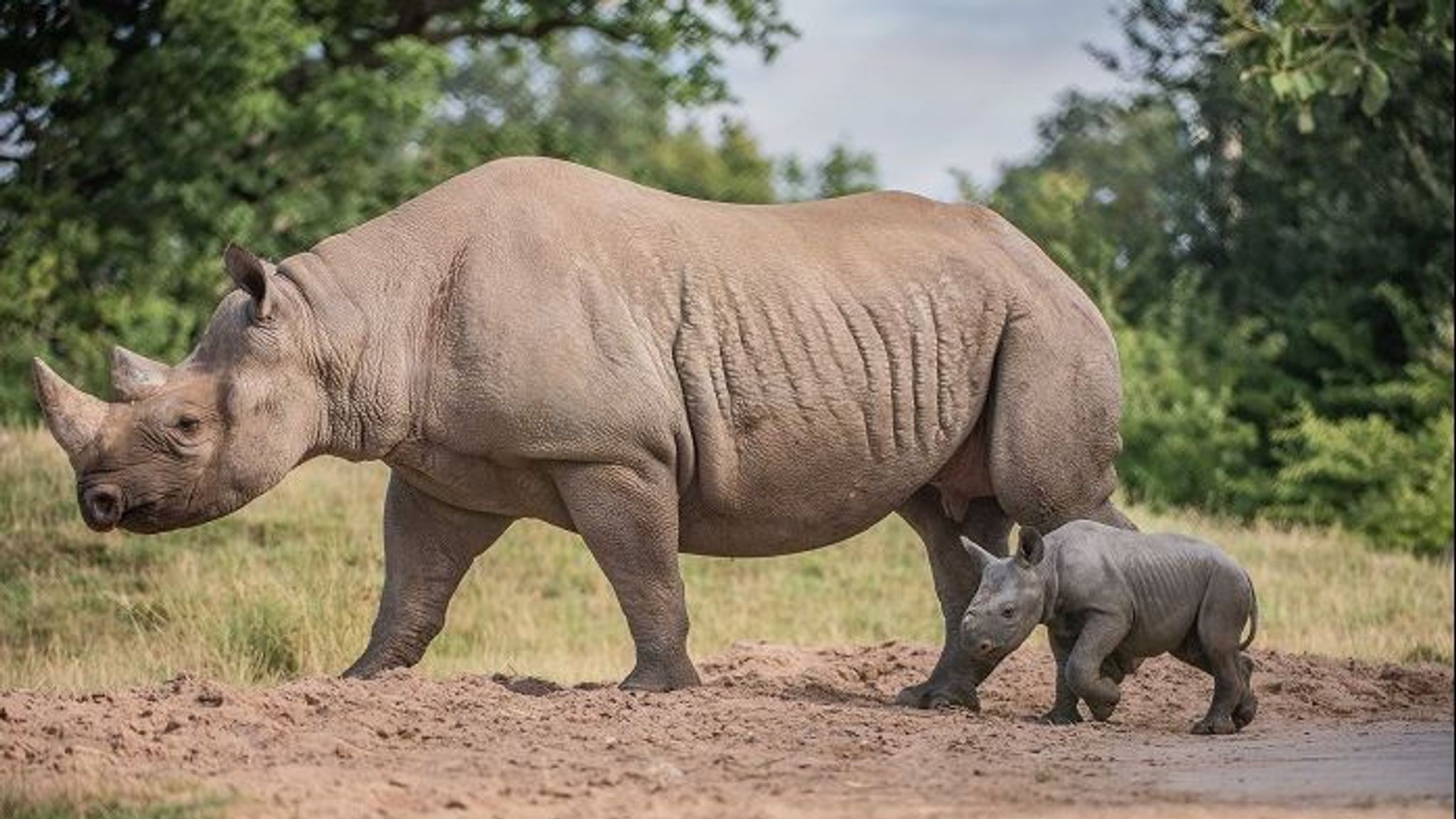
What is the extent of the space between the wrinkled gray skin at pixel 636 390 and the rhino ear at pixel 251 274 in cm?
1

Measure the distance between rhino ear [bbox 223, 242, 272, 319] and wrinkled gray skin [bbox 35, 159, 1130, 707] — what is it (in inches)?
0.5

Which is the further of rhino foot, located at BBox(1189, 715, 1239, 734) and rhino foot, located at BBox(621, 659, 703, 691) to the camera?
rhino foot, located at BBox(621, 659, 703, 691)

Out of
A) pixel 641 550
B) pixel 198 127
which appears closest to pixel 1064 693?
pixel 641 550

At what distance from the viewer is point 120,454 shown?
9.48 metres

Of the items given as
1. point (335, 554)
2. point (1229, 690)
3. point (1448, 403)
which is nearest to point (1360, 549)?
point (1448, 403)

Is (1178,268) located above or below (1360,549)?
above

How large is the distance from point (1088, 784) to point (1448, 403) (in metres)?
16.2

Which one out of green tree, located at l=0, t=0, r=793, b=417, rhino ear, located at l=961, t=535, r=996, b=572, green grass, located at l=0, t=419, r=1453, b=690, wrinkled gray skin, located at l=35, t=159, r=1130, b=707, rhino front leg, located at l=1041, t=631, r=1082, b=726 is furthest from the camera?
green tree, located at l=0, t=0, r=793, b=417

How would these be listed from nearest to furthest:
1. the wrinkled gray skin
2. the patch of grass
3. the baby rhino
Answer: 1. the patch of grass
2. the wrinkled gray skin
3. the baby rhino

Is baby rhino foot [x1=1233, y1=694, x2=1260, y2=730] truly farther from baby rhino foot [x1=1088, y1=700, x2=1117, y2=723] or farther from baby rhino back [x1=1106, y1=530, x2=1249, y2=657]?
baby rhino foot [x1=1088, y1=700, x2=1117, y2=723]

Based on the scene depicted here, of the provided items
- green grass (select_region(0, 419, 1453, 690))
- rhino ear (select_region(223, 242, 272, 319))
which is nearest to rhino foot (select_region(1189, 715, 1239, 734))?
green grass (select_region(0, 419, 1453, 690))

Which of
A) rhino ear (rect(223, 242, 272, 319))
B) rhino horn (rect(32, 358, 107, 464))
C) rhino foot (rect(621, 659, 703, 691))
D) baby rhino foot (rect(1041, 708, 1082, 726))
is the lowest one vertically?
baby rhino foot (rect(1041, 708, 1082, 726))

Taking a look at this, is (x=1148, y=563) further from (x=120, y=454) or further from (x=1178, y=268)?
(x=1178, y=268)

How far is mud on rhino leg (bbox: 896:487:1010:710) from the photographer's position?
10.4 m
